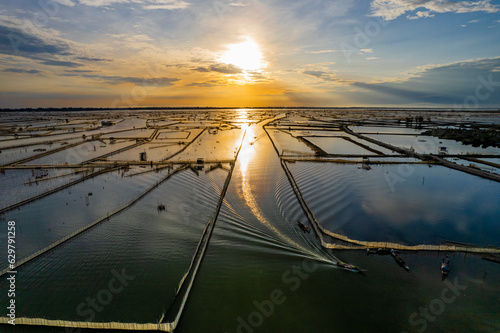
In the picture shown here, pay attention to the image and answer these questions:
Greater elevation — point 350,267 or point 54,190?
point 54,190

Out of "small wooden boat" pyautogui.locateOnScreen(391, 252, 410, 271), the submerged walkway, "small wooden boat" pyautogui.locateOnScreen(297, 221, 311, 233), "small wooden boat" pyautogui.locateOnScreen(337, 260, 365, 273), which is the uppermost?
"small wooden boat" pyautogui.locateOnScreen(297, 221, 311, 233)

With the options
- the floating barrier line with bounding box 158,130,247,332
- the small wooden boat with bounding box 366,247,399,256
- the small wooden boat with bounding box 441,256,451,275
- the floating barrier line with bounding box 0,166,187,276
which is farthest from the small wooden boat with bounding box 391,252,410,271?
the floating barrier line with bounding box 0,166,187,276

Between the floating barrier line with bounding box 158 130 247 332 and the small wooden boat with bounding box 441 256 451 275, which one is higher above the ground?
the small wooden boat with bounding box 441 256 451 275

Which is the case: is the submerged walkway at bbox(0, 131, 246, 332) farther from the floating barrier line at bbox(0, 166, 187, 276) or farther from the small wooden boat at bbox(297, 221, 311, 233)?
the small wooden boat at bbox(297, 221, 311, 233)

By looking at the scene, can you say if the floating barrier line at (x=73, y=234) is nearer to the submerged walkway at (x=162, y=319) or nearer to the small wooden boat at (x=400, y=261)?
the submerged walkway at (x=162, y=319)

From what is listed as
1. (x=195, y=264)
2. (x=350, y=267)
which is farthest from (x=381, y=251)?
(x=195, y=264)

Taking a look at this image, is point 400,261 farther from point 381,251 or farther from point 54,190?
point 54,190

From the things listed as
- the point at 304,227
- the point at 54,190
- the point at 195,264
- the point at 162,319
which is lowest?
the point at 162,319

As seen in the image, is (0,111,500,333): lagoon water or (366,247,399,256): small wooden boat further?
(366,247,399,256): small wooden boat
